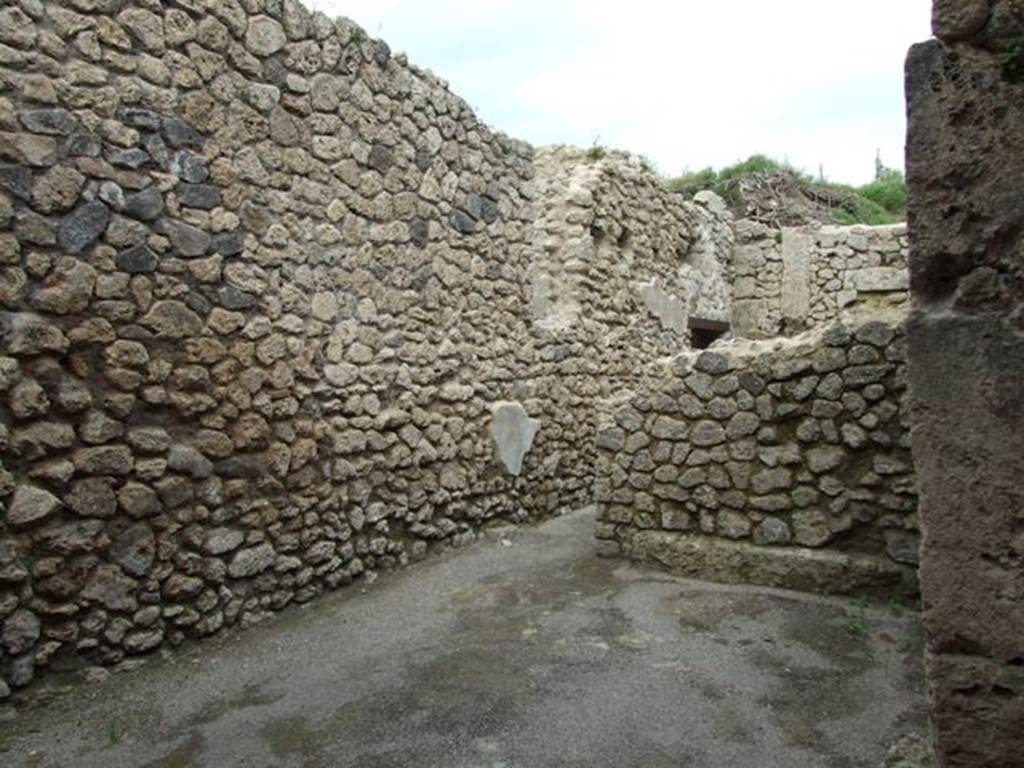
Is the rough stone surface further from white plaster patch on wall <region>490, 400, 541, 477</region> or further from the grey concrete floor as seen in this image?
white plaster patch on wall <region>490, 400, 541, 477</region>

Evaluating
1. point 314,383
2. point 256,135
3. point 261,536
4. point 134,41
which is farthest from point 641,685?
point 134,41

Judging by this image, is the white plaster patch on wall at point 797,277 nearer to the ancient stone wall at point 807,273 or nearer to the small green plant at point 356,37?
the ancient stone wall at point 807,273

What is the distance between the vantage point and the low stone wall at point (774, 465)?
163 inches

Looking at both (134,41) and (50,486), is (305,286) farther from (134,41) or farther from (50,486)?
(50,486)

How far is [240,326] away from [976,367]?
337cm

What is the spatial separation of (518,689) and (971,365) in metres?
2.30

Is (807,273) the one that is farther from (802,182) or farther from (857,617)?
(857,617)

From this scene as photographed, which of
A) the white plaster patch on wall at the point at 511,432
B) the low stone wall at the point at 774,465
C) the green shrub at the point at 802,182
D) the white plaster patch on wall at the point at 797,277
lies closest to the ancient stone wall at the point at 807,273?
the white plaster patch on wall at the point at 797,277

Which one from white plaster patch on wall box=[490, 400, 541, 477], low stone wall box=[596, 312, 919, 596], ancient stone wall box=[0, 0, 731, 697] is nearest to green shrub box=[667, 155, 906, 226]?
ancient stone wall box=[0, 0, 731, 697]

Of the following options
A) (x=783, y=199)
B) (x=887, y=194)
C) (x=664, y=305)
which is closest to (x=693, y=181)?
(x=783, y=199)

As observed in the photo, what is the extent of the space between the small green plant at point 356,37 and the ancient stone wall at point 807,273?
6.67 metres

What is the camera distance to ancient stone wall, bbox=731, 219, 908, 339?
964 centimetres

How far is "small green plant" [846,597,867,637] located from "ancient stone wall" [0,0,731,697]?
2.62m

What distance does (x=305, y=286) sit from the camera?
170 inches
